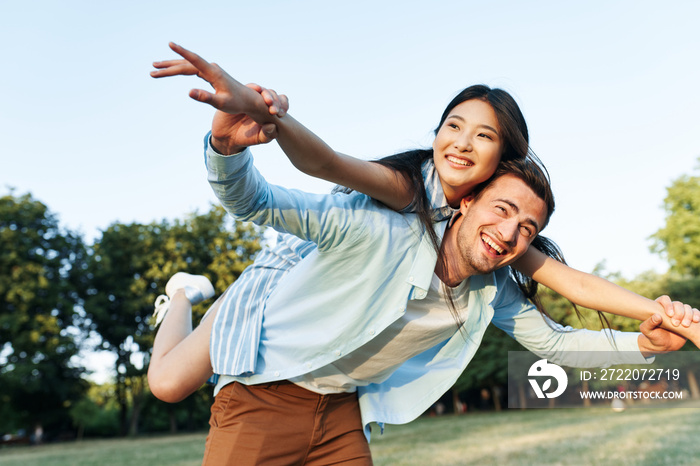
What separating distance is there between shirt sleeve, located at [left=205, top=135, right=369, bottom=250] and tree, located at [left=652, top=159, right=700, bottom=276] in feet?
117

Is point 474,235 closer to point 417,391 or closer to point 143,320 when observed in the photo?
point 417,391

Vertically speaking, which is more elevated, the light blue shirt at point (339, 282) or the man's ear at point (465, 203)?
the man's ear at point (465, 203)

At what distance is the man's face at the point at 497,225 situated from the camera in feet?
8.75

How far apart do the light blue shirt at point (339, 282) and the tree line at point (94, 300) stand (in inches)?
743

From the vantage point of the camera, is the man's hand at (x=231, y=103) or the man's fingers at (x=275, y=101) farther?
the man's fingers at (x=275, y=101)

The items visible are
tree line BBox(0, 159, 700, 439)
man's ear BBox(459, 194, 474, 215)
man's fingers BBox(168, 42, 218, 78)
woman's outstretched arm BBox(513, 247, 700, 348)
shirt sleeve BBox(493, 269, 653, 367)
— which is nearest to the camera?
man's fingers BBox(168, 42, 218, 78)

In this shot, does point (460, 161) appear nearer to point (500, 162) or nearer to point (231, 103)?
point (500, 162)

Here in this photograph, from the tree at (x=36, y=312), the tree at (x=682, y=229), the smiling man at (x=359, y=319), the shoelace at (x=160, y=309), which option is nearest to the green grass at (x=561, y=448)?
the smiling man at (x=359, y=319)

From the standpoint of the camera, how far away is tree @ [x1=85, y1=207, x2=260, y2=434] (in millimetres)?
23797

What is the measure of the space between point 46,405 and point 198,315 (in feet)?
41.9

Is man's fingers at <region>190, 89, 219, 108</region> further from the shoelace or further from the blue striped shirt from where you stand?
the shoelace

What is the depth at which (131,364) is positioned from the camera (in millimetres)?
27141

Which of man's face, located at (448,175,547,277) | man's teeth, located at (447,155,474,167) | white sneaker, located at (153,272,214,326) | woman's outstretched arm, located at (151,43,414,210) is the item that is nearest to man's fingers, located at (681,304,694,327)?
man's face, located at (448,175,547,277)

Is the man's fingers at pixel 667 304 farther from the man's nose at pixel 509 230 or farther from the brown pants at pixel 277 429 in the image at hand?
the brown pants at pixel 277 429
